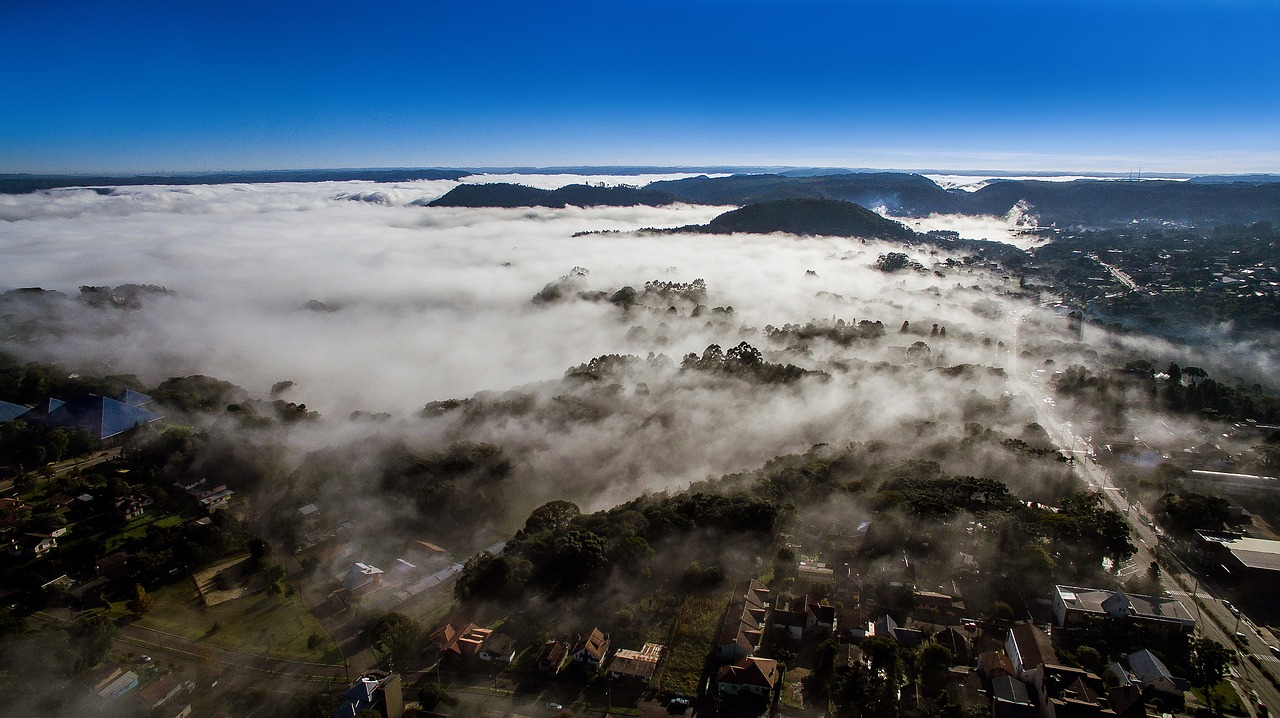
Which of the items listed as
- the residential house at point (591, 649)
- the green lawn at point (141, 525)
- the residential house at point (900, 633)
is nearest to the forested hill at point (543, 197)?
the green lawn at point (141, 525)

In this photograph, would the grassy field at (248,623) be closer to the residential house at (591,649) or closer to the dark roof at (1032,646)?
the residential house at (591,649)

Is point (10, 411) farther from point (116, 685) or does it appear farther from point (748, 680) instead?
point (748, 680)

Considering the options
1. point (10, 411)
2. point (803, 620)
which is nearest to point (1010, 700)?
point (803, 620)

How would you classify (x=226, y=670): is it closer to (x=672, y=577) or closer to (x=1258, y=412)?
(x=672, y=577)

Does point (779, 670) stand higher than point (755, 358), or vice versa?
point (755, 358)

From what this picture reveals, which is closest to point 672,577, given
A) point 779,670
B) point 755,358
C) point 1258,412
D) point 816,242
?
point 779,670

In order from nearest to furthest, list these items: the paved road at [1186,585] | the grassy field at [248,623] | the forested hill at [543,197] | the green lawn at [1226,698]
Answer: the green lawn at [1226,698], the paved road at [1186,585], the grassy field at [248,623], the forested hill at [543,197]
